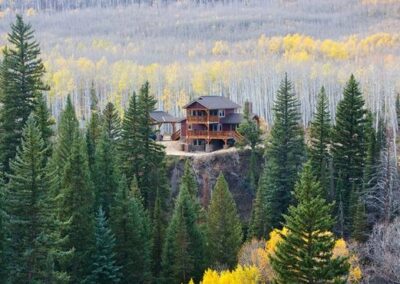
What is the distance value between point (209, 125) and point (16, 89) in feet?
83.7

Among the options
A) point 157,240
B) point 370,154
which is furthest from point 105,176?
point 370,154

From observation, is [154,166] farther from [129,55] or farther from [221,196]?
[129,55]

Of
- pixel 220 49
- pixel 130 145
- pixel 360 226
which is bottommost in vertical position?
pixel 360 226

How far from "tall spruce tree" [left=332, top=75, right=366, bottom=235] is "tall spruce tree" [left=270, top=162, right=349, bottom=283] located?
23980mm

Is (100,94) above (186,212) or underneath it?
above

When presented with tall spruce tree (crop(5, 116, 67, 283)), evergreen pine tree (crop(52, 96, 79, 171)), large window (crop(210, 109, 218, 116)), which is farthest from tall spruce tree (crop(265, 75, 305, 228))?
tall spruce tree (crop(5, 116, 67, 283))

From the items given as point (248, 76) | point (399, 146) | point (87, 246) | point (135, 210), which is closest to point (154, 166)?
point (135, 210)

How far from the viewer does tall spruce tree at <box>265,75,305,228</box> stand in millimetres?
47122

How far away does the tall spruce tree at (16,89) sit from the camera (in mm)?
38781

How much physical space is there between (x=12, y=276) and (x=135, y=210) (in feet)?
31.4

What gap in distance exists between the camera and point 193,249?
123 feet

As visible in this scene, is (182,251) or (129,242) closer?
(129,242)

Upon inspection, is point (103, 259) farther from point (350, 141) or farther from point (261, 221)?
point (350, 141)

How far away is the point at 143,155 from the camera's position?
153 feet
